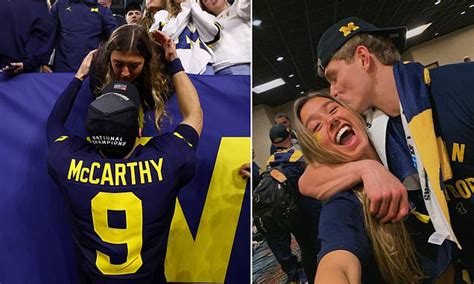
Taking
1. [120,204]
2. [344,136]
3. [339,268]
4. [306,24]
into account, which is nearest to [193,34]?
[306,24]

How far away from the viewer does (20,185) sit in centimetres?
183

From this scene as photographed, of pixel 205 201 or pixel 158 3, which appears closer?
pixel 205 201

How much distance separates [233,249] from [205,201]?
25 centimetres

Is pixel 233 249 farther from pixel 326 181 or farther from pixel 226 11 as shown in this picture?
pixel 226 11

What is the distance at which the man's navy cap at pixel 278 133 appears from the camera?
134 centimetres

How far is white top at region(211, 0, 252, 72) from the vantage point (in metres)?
2.18

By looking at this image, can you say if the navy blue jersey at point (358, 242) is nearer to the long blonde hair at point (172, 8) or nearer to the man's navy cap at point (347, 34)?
the man's navy cap at point (347, 34)

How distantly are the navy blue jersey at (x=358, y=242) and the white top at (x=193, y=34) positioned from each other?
1.18 m

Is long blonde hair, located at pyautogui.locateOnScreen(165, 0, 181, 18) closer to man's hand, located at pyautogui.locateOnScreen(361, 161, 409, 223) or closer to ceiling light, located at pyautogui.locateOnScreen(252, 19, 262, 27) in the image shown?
ceiling light, located at pyautogui.locateOnScreen(252, 19, 262, 27)

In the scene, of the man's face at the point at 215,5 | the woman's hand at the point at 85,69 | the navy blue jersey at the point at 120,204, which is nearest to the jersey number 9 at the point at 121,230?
the navy blue jersey at the point at 120,204

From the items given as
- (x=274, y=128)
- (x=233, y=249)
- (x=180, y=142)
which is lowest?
(x=233, y=249)

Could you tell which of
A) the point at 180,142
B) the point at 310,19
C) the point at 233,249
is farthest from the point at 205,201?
the point at 310,19

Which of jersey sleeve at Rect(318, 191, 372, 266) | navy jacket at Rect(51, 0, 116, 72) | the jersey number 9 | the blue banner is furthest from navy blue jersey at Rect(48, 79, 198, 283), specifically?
navy jacket at Rect(51, 0, 116, 72)

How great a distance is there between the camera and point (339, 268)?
1210 mm
